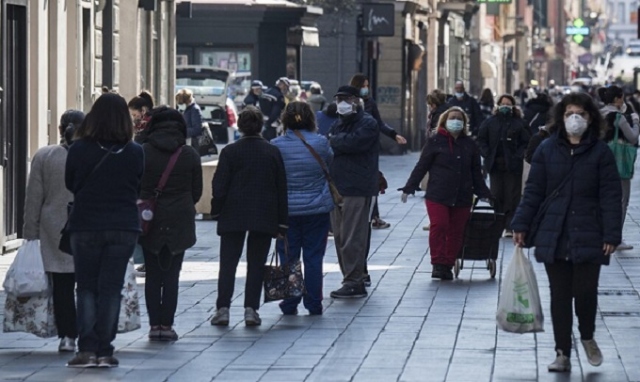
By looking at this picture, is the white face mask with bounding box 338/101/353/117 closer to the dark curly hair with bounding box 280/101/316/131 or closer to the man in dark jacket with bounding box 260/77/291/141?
the dark curly hair with bounding box 280/101/316/131

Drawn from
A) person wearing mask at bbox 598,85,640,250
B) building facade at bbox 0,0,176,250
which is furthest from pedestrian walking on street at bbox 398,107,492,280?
building facade at bbox 0,0,176,250

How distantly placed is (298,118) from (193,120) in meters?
11.0

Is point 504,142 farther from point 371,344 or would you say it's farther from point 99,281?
point 99,281

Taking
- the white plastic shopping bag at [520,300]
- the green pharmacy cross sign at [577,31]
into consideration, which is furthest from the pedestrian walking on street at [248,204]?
the green pharmacy cross sign at [577,31]

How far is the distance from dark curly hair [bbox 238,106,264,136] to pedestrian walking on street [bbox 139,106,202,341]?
0.70 meters

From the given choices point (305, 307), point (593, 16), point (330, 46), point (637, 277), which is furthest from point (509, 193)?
point (593, 16)

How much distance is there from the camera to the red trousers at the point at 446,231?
16609mm

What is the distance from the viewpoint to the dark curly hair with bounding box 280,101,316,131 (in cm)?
1397

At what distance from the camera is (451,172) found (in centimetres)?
1670

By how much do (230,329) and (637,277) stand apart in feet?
17.0

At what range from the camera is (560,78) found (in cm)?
13412

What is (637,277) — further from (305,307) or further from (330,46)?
(330,46)

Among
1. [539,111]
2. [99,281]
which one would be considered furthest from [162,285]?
[539,111]

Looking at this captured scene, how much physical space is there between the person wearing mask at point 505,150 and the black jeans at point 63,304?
9.73m
